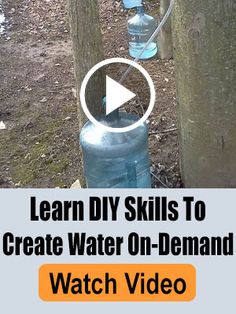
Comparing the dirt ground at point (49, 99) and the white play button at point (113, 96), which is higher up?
the white play button at point (113, 96)

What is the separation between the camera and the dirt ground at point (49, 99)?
261 centimetres

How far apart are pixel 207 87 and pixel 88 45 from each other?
52 centimetres

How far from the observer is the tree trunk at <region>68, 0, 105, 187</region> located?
220 centimetres

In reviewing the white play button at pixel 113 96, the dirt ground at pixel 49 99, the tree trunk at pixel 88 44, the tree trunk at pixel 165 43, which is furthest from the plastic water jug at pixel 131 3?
the tree trunk at pixel 88 44

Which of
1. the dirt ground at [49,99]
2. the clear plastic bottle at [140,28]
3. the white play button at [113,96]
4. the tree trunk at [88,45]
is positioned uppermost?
the tree trunk at [88,45]

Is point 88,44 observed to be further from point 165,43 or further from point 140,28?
point 140,28

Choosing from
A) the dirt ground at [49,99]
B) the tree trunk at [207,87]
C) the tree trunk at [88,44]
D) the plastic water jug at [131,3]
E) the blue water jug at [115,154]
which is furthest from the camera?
the plastic water jug at [131,3]

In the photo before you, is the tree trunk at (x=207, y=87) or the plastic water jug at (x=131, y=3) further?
the plastic water jug at (x=131, y=3)

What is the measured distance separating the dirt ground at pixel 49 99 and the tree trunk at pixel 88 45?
370 millimetres

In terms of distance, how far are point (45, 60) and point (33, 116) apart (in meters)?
0.66

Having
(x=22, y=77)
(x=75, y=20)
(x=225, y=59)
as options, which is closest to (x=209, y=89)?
(x=225, y=59)

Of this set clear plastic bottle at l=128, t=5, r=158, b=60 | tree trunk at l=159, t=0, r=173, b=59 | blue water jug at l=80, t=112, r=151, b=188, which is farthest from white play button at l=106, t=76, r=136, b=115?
clear plastic bottle at l=128, t=5, r=158, b=60

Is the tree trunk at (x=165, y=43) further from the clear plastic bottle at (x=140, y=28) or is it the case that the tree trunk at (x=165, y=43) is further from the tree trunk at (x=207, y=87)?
the tree trunk at (x=207, y=87)

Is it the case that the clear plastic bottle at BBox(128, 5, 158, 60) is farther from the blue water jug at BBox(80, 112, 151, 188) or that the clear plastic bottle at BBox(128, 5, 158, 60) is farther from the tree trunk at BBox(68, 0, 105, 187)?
the blue water jug at BBox(80, 112, 151, 188)
